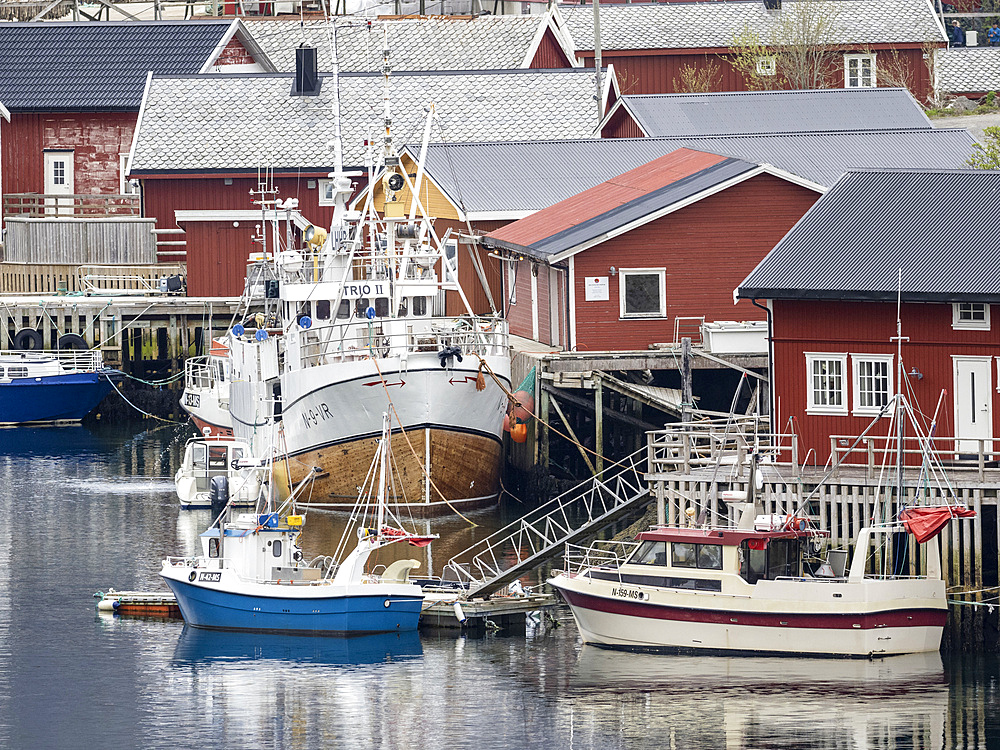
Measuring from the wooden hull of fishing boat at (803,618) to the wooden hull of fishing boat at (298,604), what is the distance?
3796 millimetres

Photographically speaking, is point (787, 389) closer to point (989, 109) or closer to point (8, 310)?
point (8, 310)

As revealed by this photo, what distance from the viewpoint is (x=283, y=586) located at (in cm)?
3344

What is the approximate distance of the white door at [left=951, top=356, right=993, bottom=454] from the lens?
33.4 meters

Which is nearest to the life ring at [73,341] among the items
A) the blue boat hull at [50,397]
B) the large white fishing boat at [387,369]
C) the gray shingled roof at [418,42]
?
the blue boat hull at [50,397]

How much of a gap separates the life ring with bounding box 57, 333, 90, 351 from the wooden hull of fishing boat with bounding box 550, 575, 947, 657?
35916 mm

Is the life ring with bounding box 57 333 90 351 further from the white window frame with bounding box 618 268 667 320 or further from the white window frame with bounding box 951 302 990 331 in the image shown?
the white window frame with bounding box 951 302 990 331

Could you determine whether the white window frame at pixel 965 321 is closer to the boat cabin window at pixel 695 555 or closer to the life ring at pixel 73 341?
the boat cabin window at pixel 695 555

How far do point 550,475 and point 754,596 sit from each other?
625 inches

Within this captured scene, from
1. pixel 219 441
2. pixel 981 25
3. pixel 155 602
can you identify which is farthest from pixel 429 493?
pixel 981 25

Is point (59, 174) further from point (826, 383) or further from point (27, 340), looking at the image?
point (826, 383)

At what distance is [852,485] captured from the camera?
32438mm

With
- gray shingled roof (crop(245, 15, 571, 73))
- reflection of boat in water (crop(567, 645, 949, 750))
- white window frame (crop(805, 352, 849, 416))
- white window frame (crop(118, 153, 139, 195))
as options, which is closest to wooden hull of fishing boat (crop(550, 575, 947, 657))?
reflection of boat in water (crop(567, 645, 949, 750))

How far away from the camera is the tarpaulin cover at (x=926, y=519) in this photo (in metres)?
30.2

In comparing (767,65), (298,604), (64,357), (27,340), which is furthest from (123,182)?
(298,604)
